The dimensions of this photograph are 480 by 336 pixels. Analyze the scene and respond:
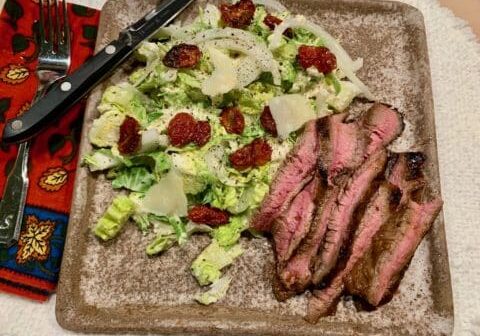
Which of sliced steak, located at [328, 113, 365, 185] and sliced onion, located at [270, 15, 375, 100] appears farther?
sliced onion, located at [270, 15, 375, 100]

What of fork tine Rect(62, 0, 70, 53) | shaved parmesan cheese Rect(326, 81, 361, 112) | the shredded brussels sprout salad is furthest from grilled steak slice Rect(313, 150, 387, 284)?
fork tine Rect(62, 0, 70, 53)

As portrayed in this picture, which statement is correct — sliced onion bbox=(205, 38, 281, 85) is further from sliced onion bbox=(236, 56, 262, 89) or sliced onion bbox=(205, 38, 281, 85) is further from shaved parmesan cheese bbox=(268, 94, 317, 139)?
shaved parmesan cheese bbox=(268, 94, 317, 139)

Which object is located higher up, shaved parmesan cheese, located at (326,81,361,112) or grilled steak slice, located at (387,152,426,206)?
shaved parmesan cheese, located at (326,81,361,112)

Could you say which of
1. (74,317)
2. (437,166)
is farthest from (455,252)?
(74,317)

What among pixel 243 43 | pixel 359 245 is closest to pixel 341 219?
pixel 359 245

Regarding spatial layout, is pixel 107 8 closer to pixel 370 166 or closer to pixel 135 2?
pixel 135 2
